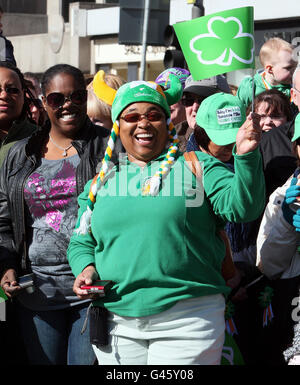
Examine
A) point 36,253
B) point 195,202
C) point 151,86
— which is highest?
point 151,86

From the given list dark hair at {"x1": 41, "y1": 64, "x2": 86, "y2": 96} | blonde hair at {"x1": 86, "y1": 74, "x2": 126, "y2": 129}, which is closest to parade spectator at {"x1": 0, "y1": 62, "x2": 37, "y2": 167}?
dark hair at {"x1": 41, "y1": 64, "x2": 86, "y2": 96}

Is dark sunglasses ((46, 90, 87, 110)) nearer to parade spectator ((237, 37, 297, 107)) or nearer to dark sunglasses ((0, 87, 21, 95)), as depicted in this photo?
dark sunglasses ((0, 87, 21, 95))

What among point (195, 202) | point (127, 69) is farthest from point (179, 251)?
point (127, 69)

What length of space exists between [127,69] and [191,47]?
1808 cm

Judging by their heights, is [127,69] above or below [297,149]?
above

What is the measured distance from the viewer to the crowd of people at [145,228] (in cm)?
336

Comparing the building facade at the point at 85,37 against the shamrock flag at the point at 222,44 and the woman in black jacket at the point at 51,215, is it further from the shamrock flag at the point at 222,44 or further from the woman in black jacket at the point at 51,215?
the shamrock flag at the point at 222,44

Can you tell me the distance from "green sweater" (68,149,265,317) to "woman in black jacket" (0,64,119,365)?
2.00 ft

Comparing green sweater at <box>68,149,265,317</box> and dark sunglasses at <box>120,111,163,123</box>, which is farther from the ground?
dark sunglasses at <box>120,111,163,123</box>

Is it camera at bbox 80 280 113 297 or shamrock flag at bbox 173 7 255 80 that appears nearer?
camera at bbox 80 280 113 297

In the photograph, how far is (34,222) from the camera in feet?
13.7

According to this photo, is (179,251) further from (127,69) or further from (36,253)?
(127,69)

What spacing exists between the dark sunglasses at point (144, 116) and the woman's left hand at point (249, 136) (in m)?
0.52

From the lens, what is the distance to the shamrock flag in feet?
11.8
